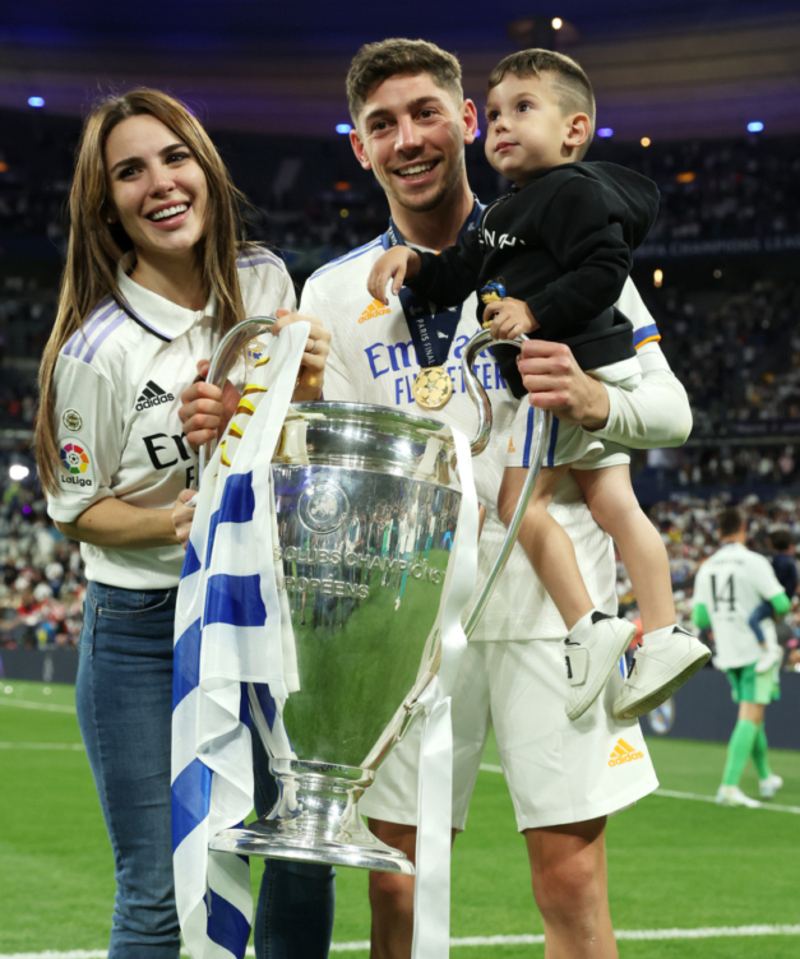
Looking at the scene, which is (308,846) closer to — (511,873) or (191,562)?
(191,562)

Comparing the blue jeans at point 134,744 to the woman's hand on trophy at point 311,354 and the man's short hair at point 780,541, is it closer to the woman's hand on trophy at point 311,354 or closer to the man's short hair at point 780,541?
the woman's hand on trophy at point 311,354

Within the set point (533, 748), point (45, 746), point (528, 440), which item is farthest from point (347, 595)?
point (45, 746)

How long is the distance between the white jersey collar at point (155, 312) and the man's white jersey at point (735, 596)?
21.0ft

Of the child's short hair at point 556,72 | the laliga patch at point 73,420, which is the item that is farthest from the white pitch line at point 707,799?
the laliga patch at point 73,420

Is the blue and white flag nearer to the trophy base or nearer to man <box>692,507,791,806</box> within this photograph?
the trophy base

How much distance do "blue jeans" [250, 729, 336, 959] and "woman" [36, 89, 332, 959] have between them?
0.18 m

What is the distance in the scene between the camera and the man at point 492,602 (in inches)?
85.6

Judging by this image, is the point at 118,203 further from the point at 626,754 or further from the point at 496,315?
the point at 626,754

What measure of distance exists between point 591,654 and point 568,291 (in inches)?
25.4

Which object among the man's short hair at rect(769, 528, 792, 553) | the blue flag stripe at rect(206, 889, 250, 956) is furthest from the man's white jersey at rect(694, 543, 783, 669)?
the blue flag stripe at rect(206, 889, 250, 956)

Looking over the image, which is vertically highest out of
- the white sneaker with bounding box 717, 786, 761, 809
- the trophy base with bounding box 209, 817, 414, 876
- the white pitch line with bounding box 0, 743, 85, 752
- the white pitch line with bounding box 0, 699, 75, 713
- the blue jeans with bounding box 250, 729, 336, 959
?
the trophy base with bounding box 209, 817, 414, 876

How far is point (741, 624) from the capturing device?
802 cm

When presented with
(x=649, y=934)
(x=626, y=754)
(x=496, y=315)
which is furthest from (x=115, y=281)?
(x=649, y=934)

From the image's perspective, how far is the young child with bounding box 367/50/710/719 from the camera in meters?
2.03
